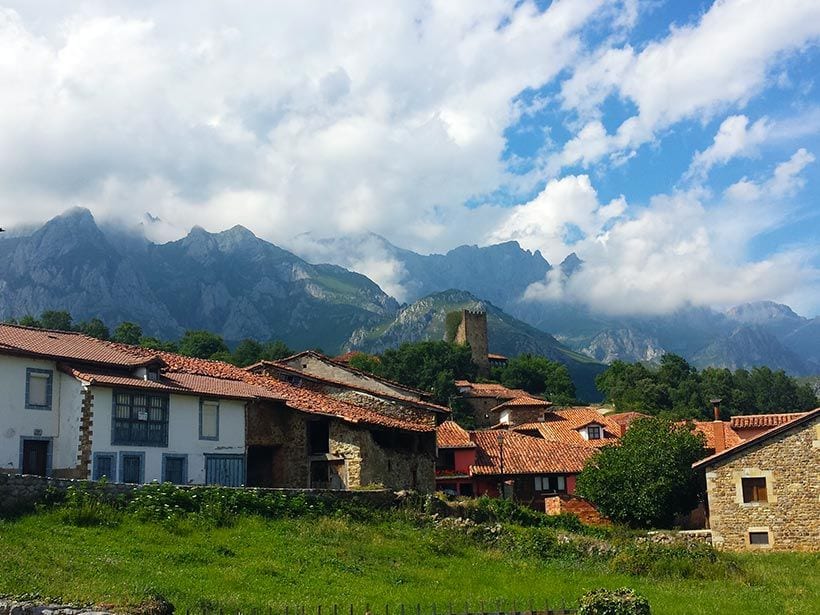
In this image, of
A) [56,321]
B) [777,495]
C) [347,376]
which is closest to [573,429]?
[347,376]

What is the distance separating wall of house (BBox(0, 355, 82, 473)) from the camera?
2719 centimetres

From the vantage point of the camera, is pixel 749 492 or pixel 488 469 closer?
pixel 749 492

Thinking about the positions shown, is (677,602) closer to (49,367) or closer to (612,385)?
(49,367)

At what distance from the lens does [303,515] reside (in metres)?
24.8

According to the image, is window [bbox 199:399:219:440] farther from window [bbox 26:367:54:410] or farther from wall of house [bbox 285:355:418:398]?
wall of house [bbox 285:355:418:398]

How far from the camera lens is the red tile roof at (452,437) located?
165 feet

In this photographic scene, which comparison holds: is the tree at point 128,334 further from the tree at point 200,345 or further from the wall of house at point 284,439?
the wall of house at point 284,439

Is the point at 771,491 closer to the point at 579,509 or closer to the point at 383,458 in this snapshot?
the point at 579,509

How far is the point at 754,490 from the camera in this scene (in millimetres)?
34562

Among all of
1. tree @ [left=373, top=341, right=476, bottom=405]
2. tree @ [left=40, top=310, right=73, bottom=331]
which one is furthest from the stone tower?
tree @ [left=40, top=310, right=73, bottom=331]

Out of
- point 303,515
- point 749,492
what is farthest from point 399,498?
point 749,492

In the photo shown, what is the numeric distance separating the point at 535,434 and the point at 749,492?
109 feet

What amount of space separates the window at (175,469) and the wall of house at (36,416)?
135 inches

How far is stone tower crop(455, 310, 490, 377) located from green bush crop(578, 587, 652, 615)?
426 feet
